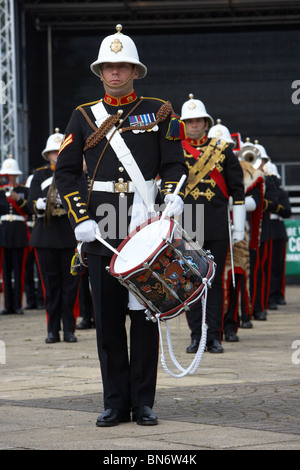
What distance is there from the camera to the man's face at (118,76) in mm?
5574

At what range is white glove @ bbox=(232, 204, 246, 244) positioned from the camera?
8969mm

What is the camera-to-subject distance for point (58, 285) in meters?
10.1

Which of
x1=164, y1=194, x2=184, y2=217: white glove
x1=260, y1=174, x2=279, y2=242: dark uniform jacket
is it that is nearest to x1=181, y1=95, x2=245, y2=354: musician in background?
x1=164, y1=194, x2=184, y2=217: white glove

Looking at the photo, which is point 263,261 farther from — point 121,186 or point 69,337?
point 121,186

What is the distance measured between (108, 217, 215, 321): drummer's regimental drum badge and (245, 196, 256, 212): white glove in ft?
18.7

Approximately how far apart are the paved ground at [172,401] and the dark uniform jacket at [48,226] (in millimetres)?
969

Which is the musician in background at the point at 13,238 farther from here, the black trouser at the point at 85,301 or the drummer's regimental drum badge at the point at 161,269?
the drummer's regimental drum badge at the point at 161,269

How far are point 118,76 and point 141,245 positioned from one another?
A: 99 centimetres

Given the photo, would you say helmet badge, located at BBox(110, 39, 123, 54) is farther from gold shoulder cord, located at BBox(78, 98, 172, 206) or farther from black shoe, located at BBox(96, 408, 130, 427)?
black shoe, located at BBox(96, 408, 130, 427)

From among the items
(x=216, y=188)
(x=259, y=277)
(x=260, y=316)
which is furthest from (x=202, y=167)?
(x=259, y=277)

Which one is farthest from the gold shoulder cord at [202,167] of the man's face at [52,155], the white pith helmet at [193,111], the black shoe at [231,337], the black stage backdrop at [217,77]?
the black stage backdrop at [217,77]

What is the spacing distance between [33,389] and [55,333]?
128 inches

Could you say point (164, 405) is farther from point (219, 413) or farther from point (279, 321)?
point (279, 321)
